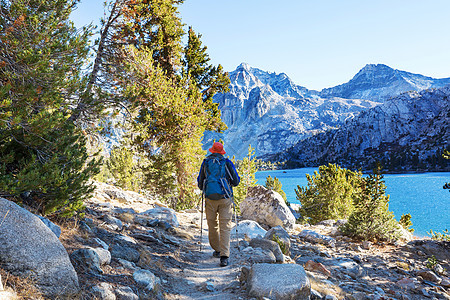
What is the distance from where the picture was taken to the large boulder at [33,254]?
9.96ft

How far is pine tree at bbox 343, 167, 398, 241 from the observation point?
10.9 metres

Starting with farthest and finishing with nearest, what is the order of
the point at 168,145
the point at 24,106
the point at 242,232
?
the point at 168,145, the point at 242,232, the point at 24,106

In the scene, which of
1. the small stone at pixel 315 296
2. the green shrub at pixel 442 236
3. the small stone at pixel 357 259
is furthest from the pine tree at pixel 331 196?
the small stone at pixel 315 296

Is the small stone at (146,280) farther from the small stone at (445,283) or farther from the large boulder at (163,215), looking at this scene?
the small stone at (445,283)

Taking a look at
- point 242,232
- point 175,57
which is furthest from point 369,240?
point 175,57

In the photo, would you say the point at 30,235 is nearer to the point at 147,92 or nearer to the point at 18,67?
the point at 18,67

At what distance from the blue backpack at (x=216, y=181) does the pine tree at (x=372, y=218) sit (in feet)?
24.4

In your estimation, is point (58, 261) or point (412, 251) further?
point (412, 251)

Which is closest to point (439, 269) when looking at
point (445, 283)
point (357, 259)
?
point (445, 283)

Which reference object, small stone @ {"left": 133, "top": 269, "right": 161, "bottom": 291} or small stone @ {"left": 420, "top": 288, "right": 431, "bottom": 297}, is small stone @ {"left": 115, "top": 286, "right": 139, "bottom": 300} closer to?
small stone @ {"left": 133, "top": 269, "right": 161, "bottom": 291}

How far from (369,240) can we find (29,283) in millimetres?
11645

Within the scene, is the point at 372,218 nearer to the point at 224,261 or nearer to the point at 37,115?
the point at 224,261

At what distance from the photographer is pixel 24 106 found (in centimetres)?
445

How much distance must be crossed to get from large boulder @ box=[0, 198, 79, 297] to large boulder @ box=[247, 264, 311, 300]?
8.61 feet
